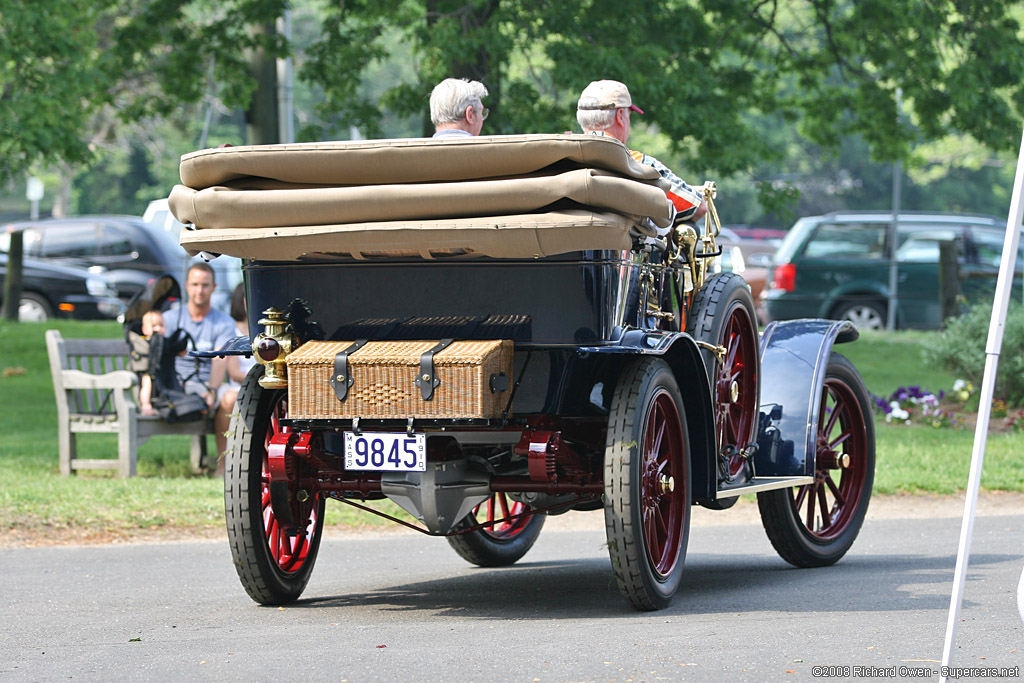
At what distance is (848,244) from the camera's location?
24.0 m

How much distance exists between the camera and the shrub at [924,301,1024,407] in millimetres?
14289

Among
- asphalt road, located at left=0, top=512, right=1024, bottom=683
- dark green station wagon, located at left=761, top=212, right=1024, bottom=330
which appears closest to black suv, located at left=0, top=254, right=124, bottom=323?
dark green station wagon, located at left=761, top=212, right=1024, bottom=330

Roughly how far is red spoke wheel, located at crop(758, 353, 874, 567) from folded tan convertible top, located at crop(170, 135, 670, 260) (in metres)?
2.28

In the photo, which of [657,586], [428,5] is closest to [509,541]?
[657,586]

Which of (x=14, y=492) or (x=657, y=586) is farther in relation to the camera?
(x=14, y=492)

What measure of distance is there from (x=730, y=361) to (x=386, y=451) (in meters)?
2.03

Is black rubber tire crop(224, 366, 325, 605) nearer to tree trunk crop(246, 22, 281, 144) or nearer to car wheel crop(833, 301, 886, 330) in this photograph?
tree trunk crop(246, 22, 281, 144)

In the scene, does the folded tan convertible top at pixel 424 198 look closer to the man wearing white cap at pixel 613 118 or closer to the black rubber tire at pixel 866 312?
the man wearing white cap at pixel 613 118

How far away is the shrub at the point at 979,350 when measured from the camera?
14.3m

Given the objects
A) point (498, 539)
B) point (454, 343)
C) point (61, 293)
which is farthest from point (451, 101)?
point (61, 293)

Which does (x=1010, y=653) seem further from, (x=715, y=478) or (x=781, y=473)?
(x=781, y=473)

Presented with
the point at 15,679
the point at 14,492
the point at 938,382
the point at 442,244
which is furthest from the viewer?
the point at 938,382

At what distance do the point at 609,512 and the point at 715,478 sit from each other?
92 cm

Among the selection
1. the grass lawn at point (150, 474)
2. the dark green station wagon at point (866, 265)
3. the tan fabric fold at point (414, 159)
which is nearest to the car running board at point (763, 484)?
the tan fabric fold at point (414, 159)
